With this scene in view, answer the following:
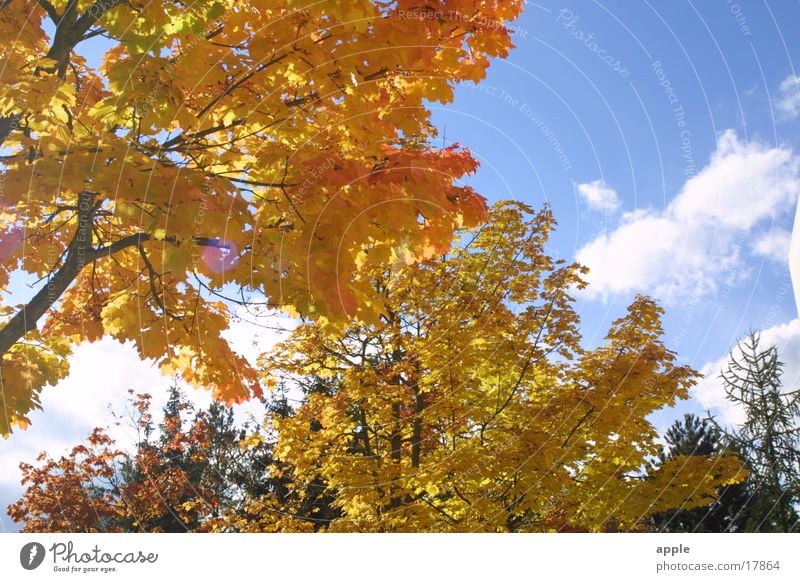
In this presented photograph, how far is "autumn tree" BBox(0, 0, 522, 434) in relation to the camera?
3.91 meters

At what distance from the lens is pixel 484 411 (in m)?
8.80

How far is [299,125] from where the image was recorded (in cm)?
478

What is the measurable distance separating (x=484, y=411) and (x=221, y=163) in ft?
17.2

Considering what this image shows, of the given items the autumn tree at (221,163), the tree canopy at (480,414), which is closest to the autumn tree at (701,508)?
the tree canopy at (480,414)

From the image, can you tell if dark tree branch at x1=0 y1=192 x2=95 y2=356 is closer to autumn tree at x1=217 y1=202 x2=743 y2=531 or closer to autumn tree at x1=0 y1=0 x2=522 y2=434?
autumn tree at x1=0 y1=0 x2=522 y2=434
